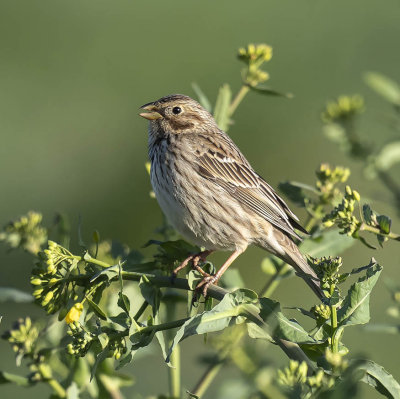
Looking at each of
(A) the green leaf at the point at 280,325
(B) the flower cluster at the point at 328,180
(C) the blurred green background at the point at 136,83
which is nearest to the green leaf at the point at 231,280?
(B) the flower cluster at the point at 328,180

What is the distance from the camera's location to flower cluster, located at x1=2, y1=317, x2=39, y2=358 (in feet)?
8.18

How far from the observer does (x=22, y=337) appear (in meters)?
2.50

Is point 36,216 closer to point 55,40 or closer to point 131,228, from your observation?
point 131,228

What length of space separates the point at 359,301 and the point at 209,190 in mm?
2609

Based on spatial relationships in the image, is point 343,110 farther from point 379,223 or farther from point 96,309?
point 96,309

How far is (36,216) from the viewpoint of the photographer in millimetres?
2883

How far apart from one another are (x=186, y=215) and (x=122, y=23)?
5752 millimetres

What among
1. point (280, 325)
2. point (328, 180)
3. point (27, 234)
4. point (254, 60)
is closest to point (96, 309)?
point (280, 325)

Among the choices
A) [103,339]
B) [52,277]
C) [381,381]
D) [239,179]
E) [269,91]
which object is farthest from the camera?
[239,179]

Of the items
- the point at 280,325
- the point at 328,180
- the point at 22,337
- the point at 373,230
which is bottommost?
the point at 22,337

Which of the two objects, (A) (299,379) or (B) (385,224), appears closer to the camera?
(A) (299,379)

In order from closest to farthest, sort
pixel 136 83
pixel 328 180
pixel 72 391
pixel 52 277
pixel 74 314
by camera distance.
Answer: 1. pixel 74 314
2. pixel 52 277
3. pixel 72 391
4. pixel 328 180
5. pixel 136 83

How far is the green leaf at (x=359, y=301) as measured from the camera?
2061mm

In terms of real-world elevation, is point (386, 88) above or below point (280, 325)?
above
